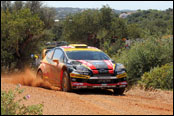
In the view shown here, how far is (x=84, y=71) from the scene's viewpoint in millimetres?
11000

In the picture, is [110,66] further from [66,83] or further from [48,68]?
[48,68]

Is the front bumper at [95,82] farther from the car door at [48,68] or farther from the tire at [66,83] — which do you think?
the car door at [48,68]

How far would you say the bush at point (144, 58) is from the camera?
54.9 feet

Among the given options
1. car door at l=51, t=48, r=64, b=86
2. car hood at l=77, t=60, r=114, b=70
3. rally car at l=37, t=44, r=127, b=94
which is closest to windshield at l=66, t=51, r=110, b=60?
rally car at l=37, t=44, r=127, b=94

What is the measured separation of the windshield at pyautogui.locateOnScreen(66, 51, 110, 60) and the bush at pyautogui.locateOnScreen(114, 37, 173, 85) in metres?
4.40

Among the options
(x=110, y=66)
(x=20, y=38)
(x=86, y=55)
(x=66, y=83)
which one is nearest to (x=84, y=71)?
(x=66, y=83)

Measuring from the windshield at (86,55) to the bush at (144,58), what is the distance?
440cm

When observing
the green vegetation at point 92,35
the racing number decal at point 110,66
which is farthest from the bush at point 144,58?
A: the racing number decal at point 110,66

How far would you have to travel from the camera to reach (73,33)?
47844 millimetres

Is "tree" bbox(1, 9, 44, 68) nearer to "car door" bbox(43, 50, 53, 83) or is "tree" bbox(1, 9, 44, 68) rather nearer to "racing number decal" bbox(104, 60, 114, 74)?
"car door" bbox(43, 50, 53, 83)

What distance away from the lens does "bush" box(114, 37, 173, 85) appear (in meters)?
16.7

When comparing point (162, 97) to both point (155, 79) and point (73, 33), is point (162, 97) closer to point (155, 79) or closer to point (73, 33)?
point (155, 79)

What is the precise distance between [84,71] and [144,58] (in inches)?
250

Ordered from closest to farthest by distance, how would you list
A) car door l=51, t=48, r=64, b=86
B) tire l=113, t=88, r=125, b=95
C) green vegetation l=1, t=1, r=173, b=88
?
tire l=113, t=88, r=125, b=95, car door l=51, t=48, r=64, b=86, green vegetation l=1, t=1, r=173, b=88
